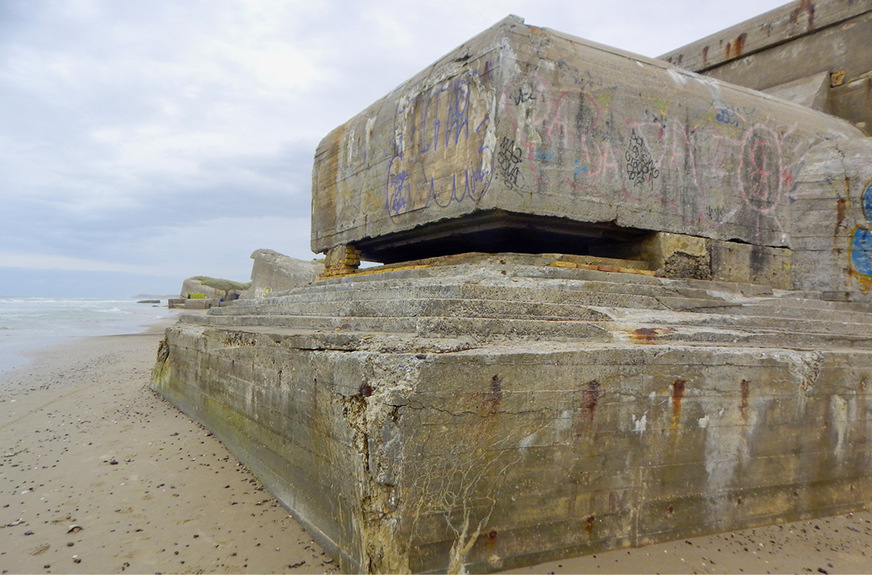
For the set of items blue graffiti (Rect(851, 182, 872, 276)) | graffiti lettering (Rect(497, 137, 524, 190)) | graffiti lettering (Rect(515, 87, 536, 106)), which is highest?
graffiti lettering (Rect(515, 87, 536, 106))

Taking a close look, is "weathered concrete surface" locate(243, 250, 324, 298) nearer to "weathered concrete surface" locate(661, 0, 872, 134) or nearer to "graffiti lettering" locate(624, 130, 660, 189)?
"weathered concrete surface" locate(661, 0, 872, 134)

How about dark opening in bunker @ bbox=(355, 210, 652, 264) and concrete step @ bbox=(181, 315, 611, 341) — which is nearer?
concrete step @ bbox=(181, 315, 611, 341)

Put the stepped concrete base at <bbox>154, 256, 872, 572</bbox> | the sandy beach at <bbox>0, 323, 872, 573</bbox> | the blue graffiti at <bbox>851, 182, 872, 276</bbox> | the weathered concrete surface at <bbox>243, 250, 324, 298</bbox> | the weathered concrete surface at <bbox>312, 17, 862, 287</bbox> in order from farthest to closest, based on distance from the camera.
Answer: the weathered concrete surface at <bbox>243, 250, 324, 298</bbox>
the blue graffiti at <bbox>851, 182, 872, 276</bbox>
the weathered concrete surface at <bbox>312, 17, 862, 287</bbox>
the sandy beach at <bbox>0, 323, 872, 573</bbox>
the stepped concrete base at <bbox>154, 256, 872, 572</bbox>

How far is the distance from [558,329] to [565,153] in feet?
6.91

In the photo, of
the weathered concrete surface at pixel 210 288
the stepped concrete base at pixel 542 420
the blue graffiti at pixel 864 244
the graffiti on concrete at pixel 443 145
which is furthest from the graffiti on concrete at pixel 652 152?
the weathered concrete surface at pixel 210 288

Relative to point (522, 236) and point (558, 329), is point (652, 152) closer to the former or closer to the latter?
point (522, 236)

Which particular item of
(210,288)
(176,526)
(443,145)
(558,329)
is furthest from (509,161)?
(210,288)

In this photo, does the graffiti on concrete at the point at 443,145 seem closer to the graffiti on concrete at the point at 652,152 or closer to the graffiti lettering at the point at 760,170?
the graffiti on concrete at the point at 652,152

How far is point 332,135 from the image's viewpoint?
743cm

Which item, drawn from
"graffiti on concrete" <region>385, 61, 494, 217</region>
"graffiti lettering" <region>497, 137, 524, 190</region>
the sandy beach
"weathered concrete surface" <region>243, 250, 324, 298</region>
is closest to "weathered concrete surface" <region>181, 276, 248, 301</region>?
"weathered concrete surface" <region>243, 250, 324, 298</region>

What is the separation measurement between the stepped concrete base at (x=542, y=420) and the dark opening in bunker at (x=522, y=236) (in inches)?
20.7

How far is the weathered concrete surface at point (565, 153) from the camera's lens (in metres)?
4.62

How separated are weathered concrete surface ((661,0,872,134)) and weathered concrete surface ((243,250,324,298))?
45.1ft

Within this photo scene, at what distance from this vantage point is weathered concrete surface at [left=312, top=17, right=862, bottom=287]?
4.62 metres
